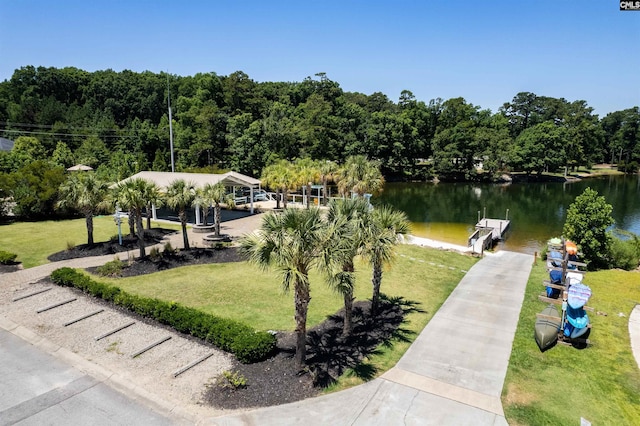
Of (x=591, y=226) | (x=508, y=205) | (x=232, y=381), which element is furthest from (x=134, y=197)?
(x=508, y=205)

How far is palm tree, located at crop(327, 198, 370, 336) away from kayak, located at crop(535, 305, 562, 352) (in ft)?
19.8

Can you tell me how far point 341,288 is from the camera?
1109cm

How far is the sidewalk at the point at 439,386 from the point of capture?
29.6 ft

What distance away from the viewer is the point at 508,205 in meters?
50.4

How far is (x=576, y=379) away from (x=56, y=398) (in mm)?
13710

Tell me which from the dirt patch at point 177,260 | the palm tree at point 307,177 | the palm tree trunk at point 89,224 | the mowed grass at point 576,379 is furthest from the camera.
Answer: the palm tree at point 307,177

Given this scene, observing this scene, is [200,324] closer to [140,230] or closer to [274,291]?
[274,291]

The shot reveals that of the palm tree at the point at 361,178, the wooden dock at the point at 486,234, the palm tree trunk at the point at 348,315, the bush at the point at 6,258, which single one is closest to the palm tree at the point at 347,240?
the palm tree trunk at the point at 348,315

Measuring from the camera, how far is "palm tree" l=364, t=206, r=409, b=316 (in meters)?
12.6

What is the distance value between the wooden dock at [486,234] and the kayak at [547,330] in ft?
38.8

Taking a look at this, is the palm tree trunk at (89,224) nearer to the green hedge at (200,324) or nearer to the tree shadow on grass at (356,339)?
the green hedge at (200,324)

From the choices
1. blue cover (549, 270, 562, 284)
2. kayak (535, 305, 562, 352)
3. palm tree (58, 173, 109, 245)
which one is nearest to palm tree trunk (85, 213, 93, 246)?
palm tree (58, 173, 109, 245)

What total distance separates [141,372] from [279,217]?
227 inches

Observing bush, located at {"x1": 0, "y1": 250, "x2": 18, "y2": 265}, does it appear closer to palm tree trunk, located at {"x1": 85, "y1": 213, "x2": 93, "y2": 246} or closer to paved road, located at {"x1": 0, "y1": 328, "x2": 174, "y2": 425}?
palm tree trunk, located at {"x1": 85, "y1": 213, "x2": 93, "y2": 246}
